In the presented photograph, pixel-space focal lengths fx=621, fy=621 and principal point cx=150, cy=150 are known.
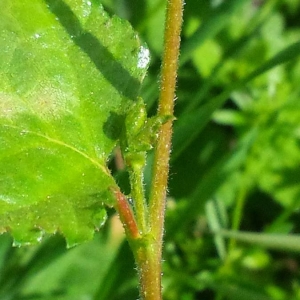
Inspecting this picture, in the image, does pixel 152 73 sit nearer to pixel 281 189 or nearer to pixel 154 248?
pixel 281 189

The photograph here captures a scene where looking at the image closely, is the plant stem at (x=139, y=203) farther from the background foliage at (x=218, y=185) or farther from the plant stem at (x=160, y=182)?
Answer: the background foliage at (x=218, y=185)

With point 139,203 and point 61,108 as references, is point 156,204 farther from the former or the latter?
point 61,108

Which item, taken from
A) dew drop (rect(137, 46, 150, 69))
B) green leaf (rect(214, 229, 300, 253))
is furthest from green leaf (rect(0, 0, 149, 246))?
green leaf (rect(214, 229, 300, 253))

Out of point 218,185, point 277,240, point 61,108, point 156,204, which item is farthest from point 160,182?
point 218,185

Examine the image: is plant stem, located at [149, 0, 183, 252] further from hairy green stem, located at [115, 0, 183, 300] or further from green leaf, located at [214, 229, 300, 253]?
green leaf, located at [214, 229, 300, 253]

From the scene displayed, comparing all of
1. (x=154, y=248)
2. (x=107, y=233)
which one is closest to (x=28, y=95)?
(x=154, y=248)

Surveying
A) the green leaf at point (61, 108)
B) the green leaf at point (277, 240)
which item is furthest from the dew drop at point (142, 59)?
the green leaf at point (277, 240)
